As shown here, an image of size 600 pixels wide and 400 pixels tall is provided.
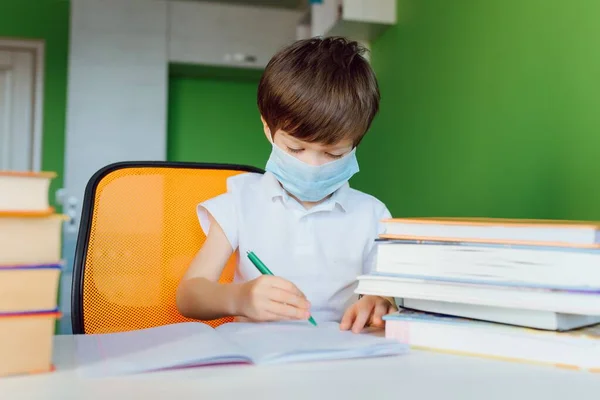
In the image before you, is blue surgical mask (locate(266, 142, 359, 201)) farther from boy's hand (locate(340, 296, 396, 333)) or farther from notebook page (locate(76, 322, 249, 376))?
notebook page (locate(76, 322, 249, 376))

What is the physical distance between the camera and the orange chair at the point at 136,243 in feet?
3.37

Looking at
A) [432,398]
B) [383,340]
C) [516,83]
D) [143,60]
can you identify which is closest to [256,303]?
[383,340]

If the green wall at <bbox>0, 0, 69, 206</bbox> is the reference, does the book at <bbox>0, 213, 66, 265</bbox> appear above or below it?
below

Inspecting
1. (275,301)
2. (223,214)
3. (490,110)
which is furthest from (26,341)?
(490,110)

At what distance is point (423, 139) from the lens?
2039 mm

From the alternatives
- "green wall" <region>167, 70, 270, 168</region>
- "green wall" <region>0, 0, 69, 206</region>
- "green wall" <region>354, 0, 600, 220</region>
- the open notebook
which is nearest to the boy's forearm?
the open notebook

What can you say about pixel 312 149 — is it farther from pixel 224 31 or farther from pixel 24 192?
pixel 224 31

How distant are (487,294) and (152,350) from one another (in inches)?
12.6

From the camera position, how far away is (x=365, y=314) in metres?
0.74

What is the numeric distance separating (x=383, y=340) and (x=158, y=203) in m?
0.58

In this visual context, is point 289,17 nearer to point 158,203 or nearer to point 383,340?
point 158,203

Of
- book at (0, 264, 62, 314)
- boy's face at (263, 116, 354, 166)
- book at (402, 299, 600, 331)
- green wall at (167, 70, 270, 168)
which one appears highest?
green wall at (167, 70, 270, 168)

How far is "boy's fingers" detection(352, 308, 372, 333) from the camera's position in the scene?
718mm

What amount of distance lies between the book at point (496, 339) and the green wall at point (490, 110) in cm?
64
